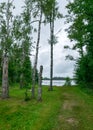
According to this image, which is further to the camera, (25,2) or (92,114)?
(25,2)

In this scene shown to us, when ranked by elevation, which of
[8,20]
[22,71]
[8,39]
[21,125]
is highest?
[8,20]

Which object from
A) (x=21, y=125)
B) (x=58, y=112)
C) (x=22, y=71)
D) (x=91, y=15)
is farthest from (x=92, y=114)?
(x=91, y=15)

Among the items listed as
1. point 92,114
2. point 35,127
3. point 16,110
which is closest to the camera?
point 35,127

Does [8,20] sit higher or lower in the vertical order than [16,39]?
higher

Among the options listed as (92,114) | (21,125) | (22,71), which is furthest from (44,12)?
(21,125)

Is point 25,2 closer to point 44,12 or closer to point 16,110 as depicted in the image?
point 44,12

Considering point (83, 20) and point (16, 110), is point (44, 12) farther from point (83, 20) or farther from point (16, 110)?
point (16, 110)

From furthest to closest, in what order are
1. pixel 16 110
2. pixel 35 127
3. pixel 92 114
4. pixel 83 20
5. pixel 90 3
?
1. pixel 83 20
2. pixel 90 3
3. pixel 16 110
4. pixel 92 114
5. pixel 35 127

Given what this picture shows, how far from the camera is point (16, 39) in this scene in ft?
133

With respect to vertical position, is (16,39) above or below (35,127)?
above

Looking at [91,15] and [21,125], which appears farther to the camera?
[91,15]

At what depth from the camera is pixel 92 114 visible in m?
24.1

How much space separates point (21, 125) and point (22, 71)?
1962 cm

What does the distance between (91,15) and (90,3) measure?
85.7 inches
